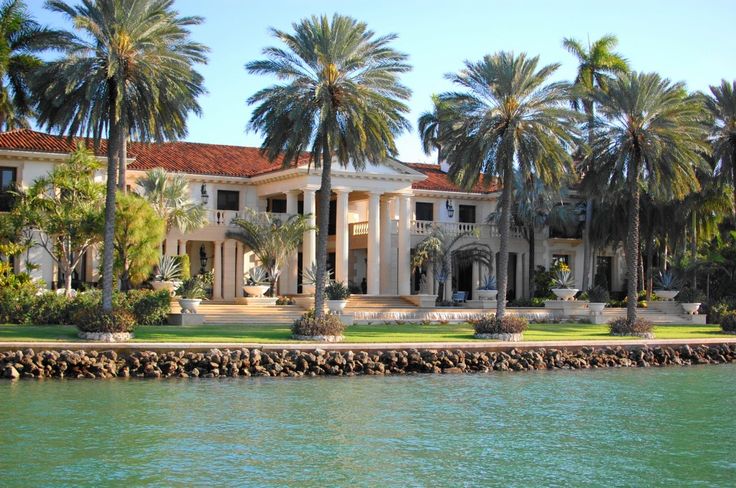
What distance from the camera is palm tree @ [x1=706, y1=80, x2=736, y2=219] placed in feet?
164

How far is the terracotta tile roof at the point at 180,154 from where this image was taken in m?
45.0

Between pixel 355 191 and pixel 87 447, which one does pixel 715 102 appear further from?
pixel 87 447

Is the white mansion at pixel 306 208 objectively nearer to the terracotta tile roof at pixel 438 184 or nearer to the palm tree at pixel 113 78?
the terracotta tile roof at pixel 438 184

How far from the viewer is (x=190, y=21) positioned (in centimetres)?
3425

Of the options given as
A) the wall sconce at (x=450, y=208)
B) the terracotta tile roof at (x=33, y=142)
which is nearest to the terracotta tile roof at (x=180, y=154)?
the terracotta tile roof at (x=33, y=142)

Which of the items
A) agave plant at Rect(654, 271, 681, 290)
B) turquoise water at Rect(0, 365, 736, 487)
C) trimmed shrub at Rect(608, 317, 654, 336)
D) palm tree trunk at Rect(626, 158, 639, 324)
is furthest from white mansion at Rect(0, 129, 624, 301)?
turquoise water at Rect(0, 365, 736, 487)

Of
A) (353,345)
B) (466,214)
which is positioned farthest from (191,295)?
(466,214)

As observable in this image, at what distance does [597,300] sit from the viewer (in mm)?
49219

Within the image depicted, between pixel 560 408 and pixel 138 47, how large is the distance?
59.9ft

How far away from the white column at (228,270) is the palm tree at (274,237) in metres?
3.55

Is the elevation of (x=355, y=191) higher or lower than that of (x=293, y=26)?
lower

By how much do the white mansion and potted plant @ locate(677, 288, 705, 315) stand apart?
8964mm

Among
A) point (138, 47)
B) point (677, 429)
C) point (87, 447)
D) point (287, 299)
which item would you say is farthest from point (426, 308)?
A: point (87, 447)

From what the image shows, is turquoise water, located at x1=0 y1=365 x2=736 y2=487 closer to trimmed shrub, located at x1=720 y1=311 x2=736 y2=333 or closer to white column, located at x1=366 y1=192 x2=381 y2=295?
trimmed shrub, located at x1=720 y1=311 x2=736 y2=333
